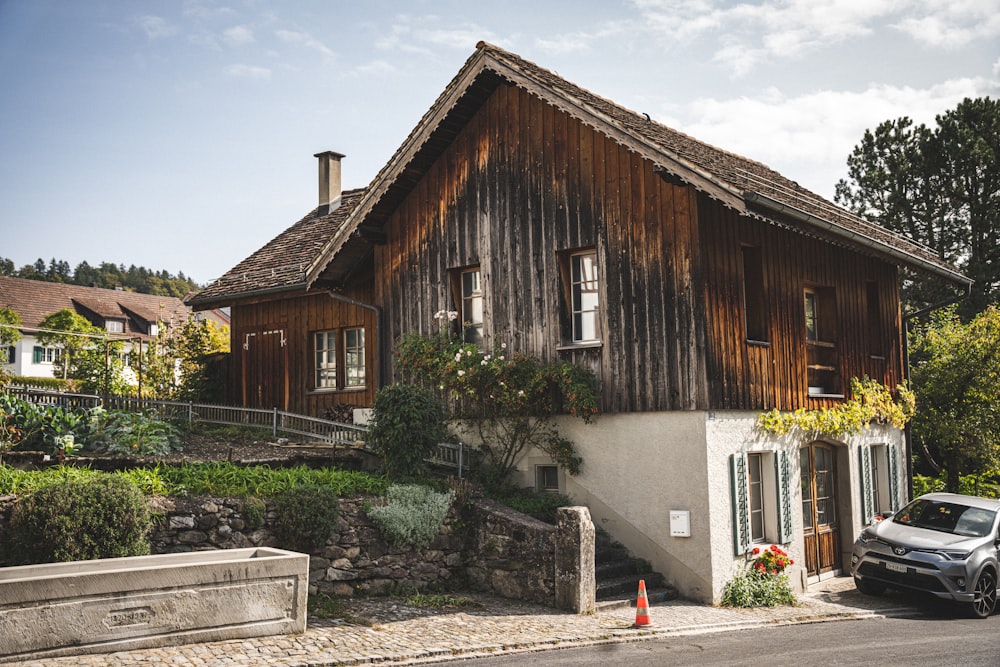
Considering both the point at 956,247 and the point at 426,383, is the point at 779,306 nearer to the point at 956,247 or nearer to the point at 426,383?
the point at 426,383

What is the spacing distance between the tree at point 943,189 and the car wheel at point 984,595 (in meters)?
17.5

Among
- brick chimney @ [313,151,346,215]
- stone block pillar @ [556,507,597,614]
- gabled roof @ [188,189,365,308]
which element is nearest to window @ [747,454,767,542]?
stone block pillar @ [556,507,597,614]

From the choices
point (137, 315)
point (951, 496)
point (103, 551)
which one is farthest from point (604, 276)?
point (137, 315)

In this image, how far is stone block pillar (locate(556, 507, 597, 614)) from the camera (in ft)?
39.1

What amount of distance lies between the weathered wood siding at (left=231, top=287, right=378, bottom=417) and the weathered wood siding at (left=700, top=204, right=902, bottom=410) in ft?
24.9

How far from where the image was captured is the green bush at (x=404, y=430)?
1361cm

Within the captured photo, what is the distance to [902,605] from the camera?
566 inches

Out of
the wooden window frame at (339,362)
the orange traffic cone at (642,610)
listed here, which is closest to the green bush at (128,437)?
the wooden window frame at (339,362)

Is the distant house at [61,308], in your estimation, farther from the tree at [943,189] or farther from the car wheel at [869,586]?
the car wheel at [869,586]

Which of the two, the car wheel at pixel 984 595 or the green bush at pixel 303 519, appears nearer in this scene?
the green bush at pixel 303 519

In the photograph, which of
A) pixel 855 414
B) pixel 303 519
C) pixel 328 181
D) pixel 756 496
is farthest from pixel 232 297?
pixel 855 414

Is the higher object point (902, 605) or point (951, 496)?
point (951, 496)

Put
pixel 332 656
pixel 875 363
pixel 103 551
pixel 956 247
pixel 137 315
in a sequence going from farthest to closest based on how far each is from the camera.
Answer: pixel 137 315 < pixel 956 247 < pixel 875 363 < pixel 103 551 < pixel 332 656

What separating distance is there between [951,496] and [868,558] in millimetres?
2328
